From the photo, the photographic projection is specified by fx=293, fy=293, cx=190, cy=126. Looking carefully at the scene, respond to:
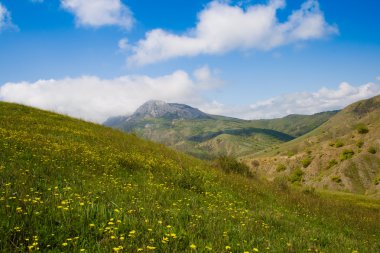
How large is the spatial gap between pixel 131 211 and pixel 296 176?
145ft

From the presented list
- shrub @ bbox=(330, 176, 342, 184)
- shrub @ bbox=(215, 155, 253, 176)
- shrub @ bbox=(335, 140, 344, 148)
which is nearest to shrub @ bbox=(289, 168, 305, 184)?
shrub @ bbox=(330, 176, 342, 184)

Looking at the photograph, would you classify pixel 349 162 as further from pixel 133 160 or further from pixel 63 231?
pixel 63 231

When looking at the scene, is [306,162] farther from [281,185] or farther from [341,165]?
[281,185]

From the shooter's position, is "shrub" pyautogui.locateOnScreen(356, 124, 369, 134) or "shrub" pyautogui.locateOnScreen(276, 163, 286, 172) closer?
"shrub" pyautogui.locateOnScreen(356, 124, 369, 134)

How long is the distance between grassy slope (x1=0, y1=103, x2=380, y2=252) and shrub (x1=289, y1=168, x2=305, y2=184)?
97.4 feet

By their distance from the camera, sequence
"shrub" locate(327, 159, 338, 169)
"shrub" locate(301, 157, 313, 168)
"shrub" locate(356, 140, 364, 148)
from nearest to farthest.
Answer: "shrub" locate(327, 159, 338, 169)
"shrub" locate(356, 140, 364, 148)
"shrub" locate(301, 157, 313, 168)

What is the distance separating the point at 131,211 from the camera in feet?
22.4

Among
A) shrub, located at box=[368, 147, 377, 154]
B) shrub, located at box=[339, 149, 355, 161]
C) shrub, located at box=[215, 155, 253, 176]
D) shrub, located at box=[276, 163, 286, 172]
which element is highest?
shrub, located at box=[368, 147, 377, 154]

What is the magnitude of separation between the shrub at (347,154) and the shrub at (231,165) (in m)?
27.5

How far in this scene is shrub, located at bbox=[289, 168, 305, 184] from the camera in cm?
4612

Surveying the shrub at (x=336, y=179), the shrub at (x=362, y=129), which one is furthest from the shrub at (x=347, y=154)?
the shrub at (x=362, y=129)

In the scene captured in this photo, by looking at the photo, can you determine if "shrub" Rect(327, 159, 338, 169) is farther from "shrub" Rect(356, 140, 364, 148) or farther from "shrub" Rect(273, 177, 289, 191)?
"shrub" Rect(273, 177, 289, 191)

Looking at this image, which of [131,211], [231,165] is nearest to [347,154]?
[231,165]

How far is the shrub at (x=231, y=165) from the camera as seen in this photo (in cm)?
2220
